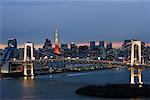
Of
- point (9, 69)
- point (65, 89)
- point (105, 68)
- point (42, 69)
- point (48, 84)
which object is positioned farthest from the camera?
point (105, 68)

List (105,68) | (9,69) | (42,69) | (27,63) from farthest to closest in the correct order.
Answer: (105,68)
(42,69)
(9,69)
(27,63)

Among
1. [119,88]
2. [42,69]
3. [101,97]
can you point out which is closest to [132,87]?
[119,88]

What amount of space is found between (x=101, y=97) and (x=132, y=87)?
164 centimetres

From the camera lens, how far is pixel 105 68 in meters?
→ 35.9

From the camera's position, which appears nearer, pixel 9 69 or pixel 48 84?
pixel 48 84

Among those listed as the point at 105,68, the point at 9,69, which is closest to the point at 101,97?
the point at 9,69

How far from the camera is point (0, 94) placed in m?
16.5

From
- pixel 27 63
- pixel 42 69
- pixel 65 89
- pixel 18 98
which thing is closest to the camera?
pixel 18 98

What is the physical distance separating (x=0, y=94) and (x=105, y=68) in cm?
1986

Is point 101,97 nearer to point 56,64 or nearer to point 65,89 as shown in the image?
point 65,89

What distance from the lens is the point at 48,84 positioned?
778 inches

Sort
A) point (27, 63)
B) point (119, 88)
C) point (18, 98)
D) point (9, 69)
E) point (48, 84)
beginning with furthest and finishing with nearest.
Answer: point (9, 69) < point (27, 63) < point (48, 84) < point (119, 88) < point (18, 98)

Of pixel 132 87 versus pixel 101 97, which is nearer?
pixel 101 97

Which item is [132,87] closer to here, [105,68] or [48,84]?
[48,84]
